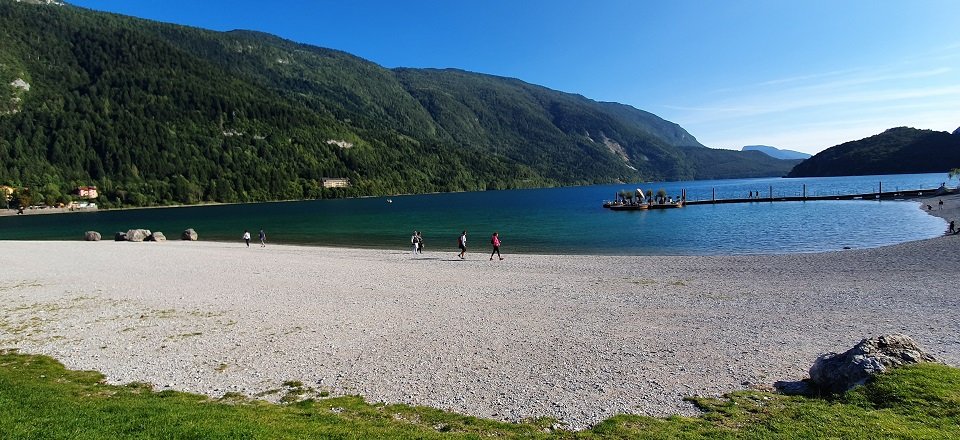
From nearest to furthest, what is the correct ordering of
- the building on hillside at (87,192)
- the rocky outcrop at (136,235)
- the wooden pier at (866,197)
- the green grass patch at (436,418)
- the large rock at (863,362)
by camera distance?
the green grass patch at (436,418) → the large rock at (863,362) → the rocky outcrop at (136,235) → the wooden pier at (866,197) → the building on hillside at (87,192)

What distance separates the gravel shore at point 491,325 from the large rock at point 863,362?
4.34 ft

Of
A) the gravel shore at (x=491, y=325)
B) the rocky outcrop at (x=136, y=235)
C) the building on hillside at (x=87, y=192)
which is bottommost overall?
the gravel shore at (x=491, y=325)

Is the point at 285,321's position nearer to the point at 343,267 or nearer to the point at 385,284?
the point at 385,284

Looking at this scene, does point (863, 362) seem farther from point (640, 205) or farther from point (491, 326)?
point (640, 205)

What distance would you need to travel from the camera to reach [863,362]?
9398 mm

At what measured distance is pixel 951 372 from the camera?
29.3 ft

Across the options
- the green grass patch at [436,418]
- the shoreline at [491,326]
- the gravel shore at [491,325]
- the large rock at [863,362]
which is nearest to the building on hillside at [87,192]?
the gravel shore at [491,325]

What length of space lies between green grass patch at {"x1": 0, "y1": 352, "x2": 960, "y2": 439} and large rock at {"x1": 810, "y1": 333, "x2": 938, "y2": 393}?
0.97 feet

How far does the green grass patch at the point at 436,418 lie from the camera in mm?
7645

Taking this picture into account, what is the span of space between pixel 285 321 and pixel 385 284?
321 inches

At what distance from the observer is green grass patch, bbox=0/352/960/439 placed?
25.1 ft

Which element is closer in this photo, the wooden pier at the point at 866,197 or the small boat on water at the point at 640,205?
the wooden pier at the point at 866,197

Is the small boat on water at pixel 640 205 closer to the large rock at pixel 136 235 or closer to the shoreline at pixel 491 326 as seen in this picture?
the shoreline at pixel 491 326

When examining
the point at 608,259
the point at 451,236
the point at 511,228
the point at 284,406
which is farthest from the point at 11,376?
the point at 511,228
